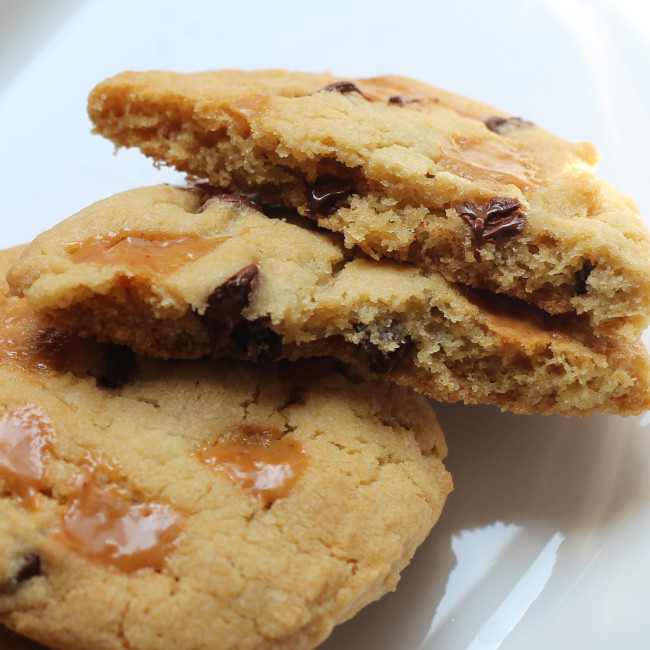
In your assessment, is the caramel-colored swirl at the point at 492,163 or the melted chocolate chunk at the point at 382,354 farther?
the caramel-colored swirl at the point at 492,163

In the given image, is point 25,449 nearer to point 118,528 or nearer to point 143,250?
point 118,528

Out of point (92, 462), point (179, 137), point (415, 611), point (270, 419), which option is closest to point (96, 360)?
point (92, 462)

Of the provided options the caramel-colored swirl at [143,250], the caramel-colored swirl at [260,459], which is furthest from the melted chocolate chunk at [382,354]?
the caramel-colored swirl at [143,250]

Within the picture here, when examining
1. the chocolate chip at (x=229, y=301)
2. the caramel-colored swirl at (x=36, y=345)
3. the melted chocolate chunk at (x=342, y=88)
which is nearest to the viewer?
the chocolate chip at (x=229, y=301)

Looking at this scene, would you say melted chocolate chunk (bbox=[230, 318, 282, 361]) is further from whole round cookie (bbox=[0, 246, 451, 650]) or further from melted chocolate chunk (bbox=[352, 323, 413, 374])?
melted chocolate chunk (bbox=[352, 323, 413, 374])

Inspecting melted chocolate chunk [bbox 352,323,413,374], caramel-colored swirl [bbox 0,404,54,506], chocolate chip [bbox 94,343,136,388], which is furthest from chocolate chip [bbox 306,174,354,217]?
caramel-colored swirl [bbox 0,404,54,506]

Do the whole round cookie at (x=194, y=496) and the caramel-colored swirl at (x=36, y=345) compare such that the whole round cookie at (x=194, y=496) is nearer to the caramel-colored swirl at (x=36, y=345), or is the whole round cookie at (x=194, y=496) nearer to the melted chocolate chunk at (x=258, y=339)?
the caramel-colored swirl at (x=36, y=345)

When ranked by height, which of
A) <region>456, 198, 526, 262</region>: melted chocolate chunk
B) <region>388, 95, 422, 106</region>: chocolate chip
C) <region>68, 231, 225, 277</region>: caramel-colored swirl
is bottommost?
<region>456, 198, 526, 262</region>: melted chocolate chunk

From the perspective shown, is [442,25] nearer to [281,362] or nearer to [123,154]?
[123,154]
